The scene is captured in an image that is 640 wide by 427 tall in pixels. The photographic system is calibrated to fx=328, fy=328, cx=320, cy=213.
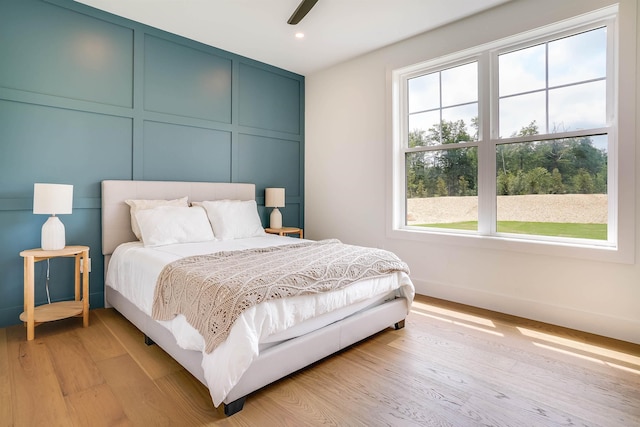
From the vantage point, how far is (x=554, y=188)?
9.50ft

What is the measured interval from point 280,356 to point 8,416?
4.34 feet

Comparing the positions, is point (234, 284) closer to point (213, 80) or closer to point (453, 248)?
point (453, 248)

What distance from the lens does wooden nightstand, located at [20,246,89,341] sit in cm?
246

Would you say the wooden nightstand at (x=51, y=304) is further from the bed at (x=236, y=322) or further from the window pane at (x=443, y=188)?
the window pane at (x=443, y=188)

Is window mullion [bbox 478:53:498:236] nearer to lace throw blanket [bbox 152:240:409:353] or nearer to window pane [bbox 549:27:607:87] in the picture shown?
window pane [bbox 549:27:607:87]

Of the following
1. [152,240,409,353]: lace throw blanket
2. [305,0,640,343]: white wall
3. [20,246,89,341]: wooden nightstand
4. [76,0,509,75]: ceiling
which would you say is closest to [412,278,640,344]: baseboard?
[305,0,640,343]: white wall

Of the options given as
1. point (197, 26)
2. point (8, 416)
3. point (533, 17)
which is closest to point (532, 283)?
point (533, 17)

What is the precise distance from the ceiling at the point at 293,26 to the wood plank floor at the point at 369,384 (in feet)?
9.49

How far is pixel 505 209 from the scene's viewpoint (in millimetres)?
3156

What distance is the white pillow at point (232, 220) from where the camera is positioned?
3.39m

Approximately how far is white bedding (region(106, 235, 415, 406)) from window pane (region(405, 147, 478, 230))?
121cm

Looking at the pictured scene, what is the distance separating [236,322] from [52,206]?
199cm

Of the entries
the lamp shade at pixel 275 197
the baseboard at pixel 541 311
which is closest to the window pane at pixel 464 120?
the baseboard at pixel 541 311

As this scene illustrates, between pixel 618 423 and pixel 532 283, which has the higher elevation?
pixel 532 283
